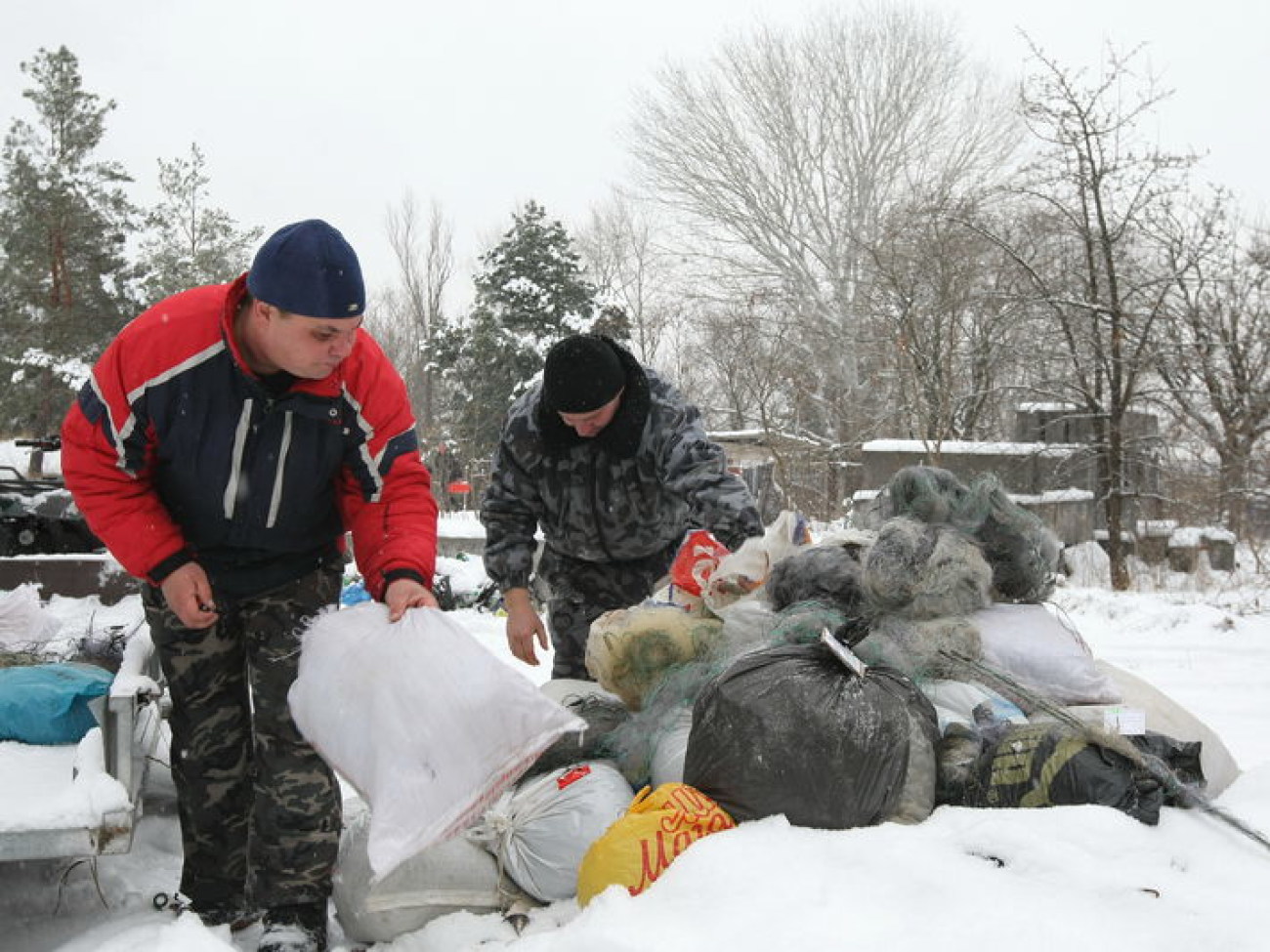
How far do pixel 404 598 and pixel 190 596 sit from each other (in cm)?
47

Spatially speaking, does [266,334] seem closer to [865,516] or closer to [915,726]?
[915,726]

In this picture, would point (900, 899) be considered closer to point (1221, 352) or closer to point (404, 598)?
point (404, 598)

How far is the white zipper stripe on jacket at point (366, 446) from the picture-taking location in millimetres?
2396

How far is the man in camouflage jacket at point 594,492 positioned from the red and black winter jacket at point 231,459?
83 cm

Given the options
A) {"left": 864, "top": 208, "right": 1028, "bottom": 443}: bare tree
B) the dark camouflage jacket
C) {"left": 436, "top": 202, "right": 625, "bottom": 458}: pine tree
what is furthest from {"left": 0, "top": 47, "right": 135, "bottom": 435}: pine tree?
the dark camouflage jacket

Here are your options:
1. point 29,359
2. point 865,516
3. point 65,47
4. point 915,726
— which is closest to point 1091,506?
point 865,516

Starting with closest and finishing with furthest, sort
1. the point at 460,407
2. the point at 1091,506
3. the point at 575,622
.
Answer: the point at 575,622 → the point at 1091,506 → the point at 460,407

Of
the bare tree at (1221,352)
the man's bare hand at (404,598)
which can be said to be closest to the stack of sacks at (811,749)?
the man's bare hand at (404,598)

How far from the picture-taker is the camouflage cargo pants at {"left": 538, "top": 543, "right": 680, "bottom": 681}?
12.0 feet

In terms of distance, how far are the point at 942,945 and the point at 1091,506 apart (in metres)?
10.5

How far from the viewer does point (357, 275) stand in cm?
219

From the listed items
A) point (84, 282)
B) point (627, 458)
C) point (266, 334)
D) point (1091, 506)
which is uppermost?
point (84, 282)

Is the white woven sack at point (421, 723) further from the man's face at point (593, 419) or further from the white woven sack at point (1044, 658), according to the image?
the white woven sack at point (1044, 658)

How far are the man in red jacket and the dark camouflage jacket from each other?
0.95m
